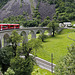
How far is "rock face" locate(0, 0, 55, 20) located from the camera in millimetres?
134500

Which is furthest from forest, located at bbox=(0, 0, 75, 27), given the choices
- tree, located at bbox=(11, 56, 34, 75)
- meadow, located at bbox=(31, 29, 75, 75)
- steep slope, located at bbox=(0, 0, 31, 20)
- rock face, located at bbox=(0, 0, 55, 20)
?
tree, located at bbox=(11, 56, 34, 75)

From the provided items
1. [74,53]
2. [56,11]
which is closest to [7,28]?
[74,53]

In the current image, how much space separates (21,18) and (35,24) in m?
28.2

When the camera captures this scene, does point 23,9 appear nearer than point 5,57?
No

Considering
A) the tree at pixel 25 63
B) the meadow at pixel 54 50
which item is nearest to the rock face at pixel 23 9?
the meadow at pixel 54 50

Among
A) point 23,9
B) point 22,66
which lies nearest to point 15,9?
point 23,9

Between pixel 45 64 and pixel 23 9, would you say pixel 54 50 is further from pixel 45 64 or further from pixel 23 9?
pixel 23 9

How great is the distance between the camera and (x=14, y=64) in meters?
25.2

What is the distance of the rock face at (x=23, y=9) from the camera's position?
441ft

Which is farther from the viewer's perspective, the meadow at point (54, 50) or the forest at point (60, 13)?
the forest at point (60, 13)

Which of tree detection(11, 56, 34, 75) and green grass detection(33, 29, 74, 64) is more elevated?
tree detection(11, 56, 34, 75)

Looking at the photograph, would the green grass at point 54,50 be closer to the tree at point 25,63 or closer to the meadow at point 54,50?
the meadow at point 54,50

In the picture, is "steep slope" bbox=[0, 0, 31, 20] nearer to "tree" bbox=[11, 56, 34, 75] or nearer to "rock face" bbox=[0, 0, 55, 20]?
"rock face" bbox=[0, 0, 55, 20]

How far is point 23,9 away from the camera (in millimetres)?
138875
